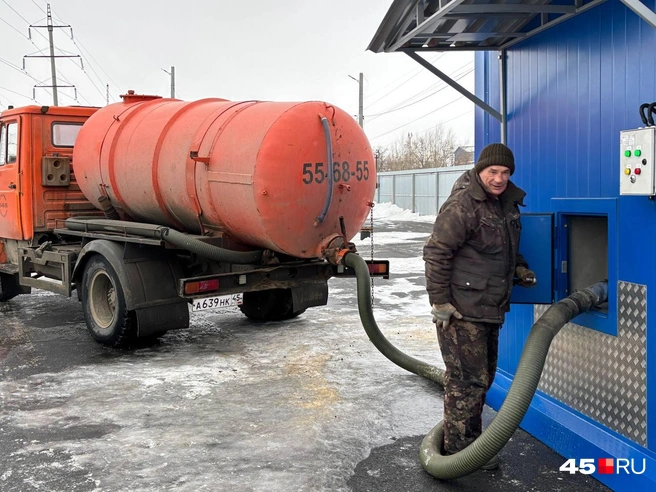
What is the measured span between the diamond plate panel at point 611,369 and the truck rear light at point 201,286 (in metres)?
3.46

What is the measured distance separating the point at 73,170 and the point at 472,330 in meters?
6.66

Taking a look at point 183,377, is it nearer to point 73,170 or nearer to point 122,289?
point 122,289

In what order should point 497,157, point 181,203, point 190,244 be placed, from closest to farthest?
point 497,157 → point 190,244 → point 181,203

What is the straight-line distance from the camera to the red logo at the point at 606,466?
4.16m

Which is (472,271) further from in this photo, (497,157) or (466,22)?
(466,22)

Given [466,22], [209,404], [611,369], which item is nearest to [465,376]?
[611,369]

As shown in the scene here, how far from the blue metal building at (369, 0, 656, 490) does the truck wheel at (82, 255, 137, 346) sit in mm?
3940

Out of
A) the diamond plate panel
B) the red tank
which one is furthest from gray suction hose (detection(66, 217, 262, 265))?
the diamond plate panel

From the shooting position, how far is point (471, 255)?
4195mm

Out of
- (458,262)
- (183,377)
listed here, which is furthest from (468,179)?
(183,377)

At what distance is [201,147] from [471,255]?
148 inches

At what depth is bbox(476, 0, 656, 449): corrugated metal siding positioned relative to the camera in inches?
156

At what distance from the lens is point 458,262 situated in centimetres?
421

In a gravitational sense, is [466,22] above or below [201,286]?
above
